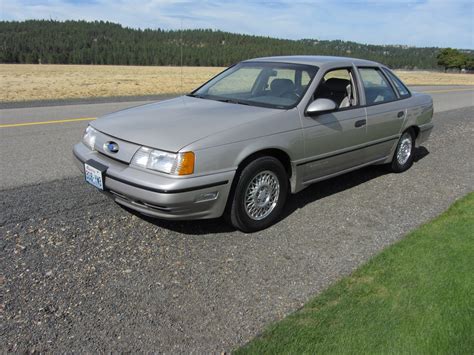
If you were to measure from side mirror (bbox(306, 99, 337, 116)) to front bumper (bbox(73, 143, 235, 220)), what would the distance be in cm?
114

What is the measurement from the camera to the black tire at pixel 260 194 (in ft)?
12.3

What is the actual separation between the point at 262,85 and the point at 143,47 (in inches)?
3975

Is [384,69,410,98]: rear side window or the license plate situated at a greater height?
[384,69,410,98]: rear side window

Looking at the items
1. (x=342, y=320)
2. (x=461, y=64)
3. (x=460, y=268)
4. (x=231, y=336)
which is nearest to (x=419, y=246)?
(x=460, y=268)

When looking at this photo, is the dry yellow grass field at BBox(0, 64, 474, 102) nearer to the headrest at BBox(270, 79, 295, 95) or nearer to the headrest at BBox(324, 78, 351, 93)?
the headrest at BBox(270, 79, 295, 95)

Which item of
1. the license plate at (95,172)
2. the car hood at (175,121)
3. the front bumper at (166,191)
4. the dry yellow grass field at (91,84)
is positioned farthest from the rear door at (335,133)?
the dry yellow grass field at (91,84)

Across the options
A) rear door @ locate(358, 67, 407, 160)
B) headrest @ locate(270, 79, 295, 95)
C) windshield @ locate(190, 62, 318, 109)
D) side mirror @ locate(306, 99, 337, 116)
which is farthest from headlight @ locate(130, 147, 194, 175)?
rear door @ locate(358, 67, 407, 160)

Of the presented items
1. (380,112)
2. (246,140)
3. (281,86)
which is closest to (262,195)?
(246,140)

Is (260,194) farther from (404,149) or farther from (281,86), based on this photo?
(404,149)

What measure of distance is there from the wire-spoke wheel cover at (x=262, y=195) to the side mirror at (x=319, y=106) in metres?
0.75

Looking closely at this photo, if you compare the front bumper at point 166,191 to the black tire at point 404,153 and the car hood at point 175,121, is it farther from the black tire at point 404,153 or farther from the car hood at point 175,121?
the black tire at point 404,153

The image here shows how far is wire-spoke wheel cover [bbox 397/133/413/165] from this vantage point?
5.96m

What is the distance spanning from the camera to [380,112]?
5.25m

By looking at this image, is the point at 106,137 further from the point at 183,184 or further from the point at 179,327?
the point at 179,327
